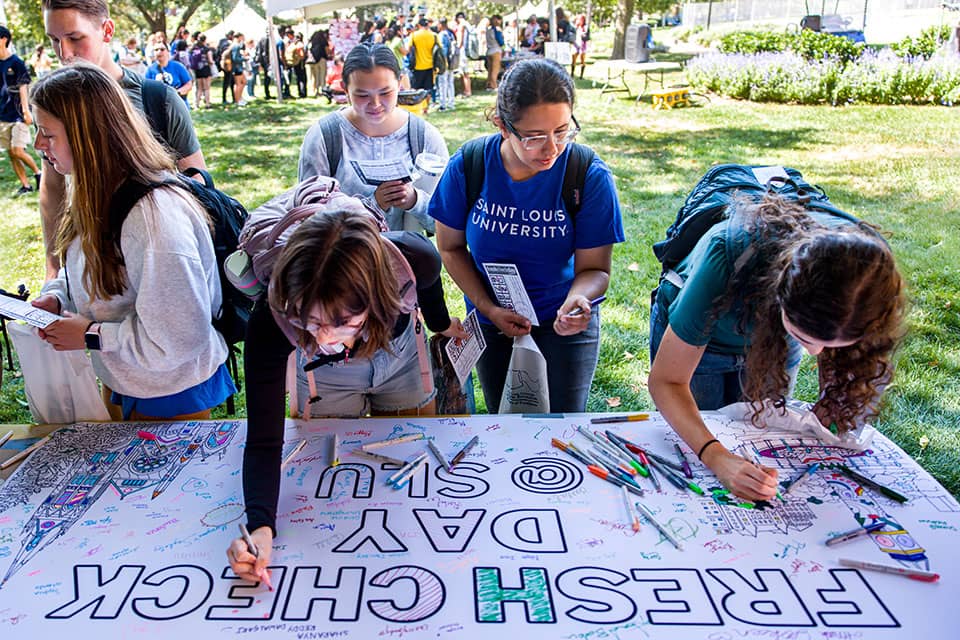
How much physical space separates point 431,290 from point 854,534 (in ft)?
3.75

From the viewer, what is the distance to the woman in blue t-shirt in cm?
206

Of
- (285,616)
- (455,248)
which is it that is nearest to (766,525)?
(285,616)

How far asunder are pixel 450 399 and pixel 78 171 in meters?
1.16

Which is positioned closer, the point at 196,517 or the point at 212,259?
the point at 196,517

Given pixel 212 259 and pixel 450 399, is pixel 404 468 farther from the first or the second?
pixel 212 259

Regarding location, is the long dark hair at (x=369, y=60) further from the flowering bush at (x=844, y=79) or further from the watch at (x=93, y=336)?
the flowering bush at (x=844, y=79)

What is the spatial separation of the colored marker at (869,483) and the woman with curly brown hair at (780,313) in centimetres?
10

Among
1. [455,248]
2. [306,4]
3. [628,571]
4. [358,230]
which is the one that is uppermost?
[306,4]

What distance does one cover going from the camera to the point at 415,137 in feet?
9.23

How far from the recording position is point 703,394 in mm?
2223

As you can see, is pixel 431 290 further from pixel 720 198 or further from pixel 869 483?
pixel 869 483

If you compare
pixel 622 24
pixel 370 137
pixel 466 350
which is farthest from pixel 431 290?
pixel 622 24

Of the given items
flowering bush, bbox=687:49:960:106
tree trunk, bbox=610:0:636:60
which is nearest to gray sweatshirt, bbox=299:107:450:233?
flowering bush, bbox=687:49:960:106

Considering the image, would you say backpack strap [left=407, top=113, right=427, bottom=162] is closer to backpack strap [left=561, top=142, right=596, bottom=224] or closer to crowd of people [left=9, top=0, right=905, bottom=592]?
crowd of people [left=9, top=0, right=905, bottom=592]
